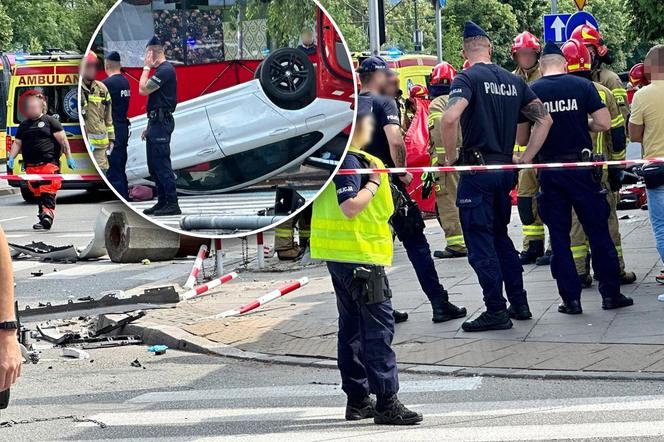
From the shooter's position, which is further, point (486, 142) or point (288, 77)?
point (486, 142)

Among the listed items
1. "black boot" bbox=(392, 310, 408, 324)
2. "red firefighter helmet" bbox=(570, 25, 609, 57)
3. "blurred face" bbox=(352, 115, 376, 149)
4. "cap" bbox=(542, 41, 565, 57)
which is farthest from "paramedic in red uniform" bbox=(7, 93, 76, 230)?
"red firefighter helmet" bbox=(570, 25, 609, 57)

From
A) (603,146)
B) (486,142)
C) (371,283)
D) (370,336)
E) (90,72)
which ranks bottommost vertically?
(370,336)

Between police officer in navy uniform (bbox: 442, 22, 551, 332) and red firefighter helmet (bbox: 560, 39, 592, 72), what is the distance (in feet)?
3.11

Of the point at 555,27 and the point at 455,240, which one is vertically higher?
the point at 555,27

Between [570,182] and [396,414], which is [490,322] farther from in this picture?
[396,414]

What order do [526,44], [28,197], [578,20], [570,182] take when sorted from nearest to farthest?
[570,182]
[526,44]
[578,20]
[28,197]

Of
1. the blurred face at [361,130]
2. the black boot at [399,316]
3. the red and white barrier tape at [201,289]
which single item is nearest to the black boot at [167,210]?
the blurred face at [361,130]

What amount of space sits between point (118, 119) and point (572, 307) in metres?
6.34

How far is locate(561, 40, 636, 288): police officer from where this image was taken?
361 inches

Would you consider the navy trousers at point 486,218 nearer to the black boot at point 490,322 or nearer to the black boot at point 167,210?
the black boot at point 490,322

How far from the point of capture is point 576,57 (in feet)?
30.0

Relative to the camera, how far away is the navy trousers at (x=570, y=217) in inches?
336

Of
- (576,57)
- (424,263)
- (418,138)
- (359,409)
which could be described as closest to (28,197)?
(418,138)

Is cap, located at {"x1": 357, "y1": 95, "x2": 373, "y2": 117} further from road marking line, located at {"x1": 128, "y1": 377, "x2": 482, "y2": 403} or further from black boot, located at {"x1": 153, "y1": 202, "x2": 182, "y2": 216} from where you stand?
road marking line, located at {"x1": 128, "y1": 377, "x2": 482, "y2": 403}
